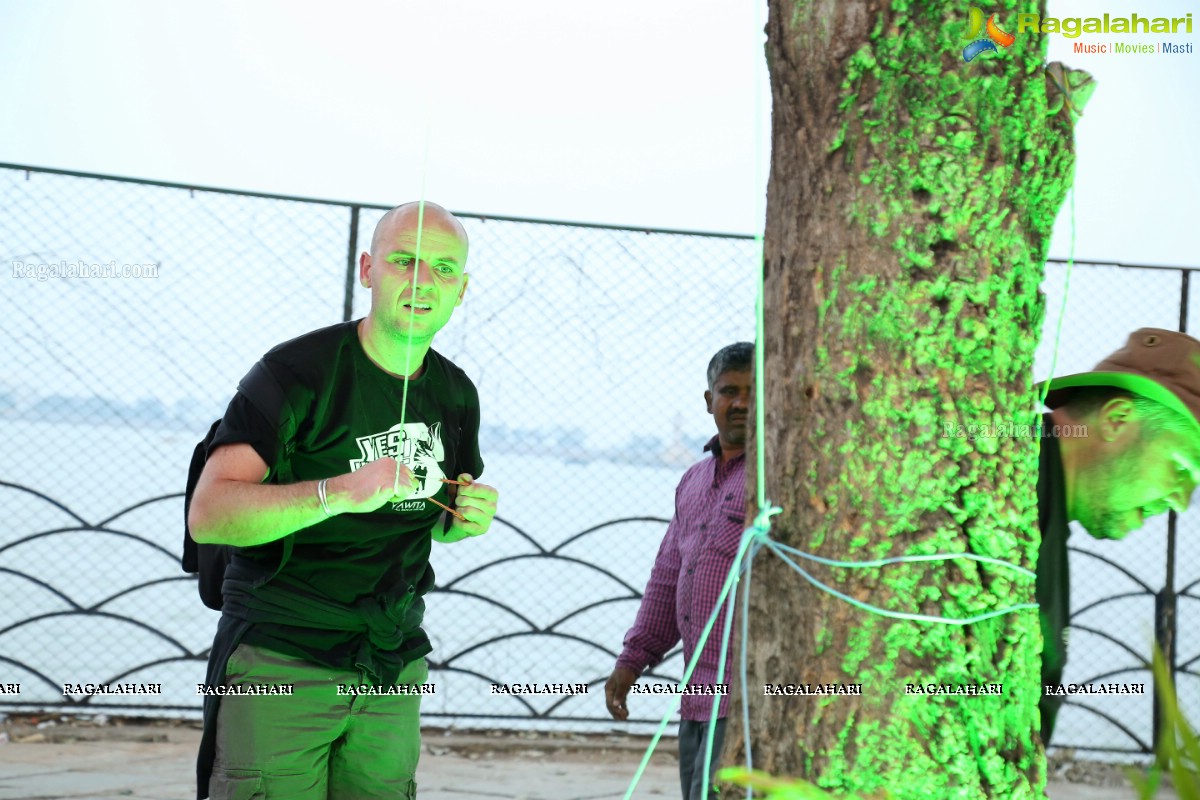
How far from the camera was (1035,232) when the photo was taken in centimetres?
159

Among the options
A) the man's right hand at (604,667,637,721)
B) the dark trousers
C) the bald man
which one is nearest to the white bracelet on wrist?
the bald man

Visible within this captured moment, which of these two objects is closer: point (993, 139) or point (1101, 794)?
point (993, 139)

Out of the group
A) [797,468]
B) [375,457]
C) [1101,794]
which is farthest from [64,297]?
[1101,794]

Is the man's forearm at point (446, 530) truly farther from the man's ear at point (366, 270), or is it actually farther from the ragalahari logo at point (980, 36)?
the ragalahari logo at point (980, 36)

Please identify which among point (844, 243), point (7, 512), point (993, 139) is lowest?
point (7, 512)

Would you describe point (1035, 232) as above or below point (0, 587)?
above

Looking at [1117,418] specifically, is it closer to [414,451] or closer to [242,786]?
[414,451]

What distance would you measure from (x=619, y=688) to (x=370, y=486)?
1233 millimetres

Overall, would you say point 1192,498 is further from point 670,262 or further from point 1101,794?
point 670,262

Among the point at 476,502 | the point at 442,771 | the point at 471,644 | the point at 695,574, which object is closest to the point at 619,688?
the point at 695,574

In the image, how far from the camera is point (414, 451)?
2.32 metres

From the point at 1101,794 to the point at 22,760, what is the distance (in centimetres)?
465

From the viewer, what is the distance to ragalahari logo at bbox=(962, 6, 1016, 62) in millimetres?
1539

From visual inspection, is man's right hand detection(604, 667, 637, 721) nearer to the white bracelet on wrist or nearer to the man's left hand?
the man's left hand
